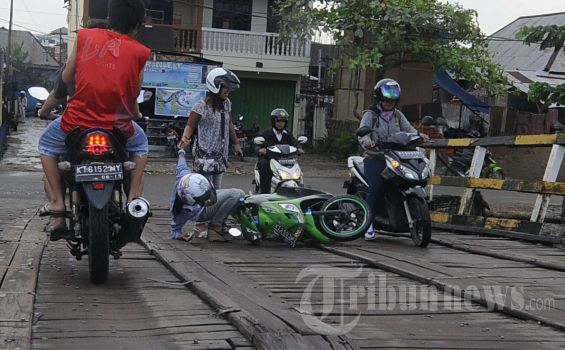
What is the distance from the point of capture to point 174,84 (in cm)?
2266

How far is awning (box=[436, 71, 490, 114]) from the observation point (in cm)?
2300

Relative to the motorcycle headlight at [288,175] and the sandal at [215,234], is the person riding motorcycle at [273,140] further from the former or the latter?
the sandal at [215,234]

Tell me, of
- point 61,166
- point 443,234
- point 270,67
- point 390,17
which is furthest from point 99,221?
point 270,67

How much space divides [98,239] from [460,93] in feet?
64.5

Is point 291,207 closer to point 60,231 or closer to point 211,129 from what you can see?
point 211,129

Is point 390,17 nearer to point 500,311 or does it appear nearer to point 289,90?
point 289,90

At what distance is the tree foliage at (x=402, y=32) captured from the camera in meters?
20.2

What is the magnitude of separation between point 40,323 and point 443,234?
18.0 feet

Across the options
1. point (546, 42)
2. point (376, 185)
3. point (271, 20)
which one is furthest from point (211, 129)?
point (271, 20)

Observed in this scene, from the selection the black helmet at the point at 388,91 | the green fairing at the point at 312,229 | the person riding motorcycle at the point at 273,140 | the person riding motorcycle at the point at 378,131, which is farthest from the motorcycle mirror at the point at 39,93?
the person riding motorcycle at the point at 273,140

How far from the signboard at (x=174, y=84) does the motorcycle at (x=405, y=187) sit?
611 inches

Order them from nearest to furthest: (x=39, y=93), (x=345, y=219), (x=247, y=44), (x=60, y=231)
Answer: (x=60, y=231)
(x=39, y=93)
(x=345, y=219)
(x=247, y=44)

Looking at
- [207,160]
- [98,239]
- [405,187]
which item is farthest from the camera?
[207,160]

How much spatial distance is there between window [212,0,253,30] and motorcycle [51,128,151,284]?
78.6 ft
